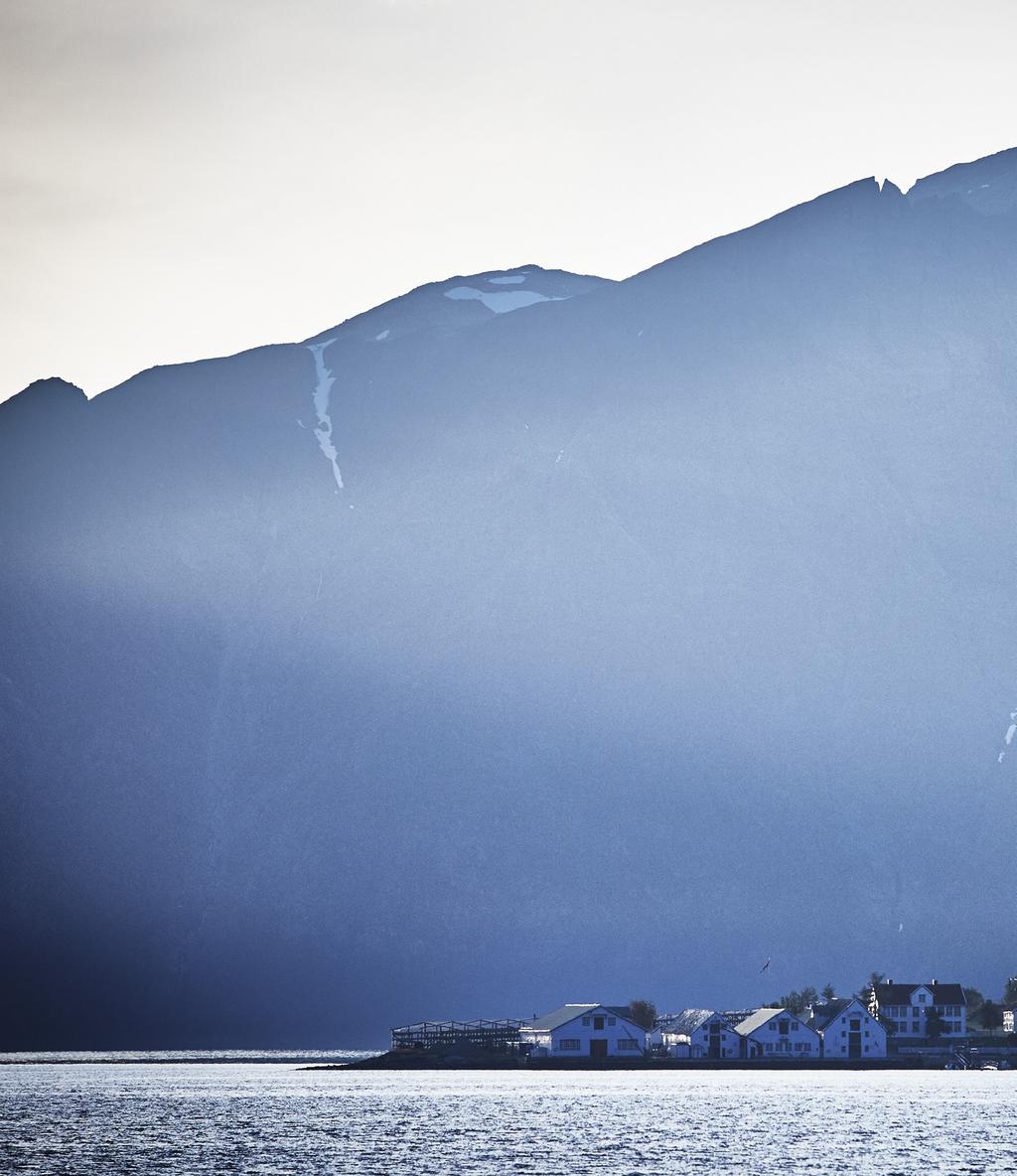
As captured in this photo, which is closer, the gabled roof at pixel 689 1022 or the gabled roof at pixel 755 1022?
the gabled roof at pixel 755 1022

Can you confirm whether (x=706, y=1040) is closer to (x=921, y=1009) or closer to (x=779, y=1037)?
(x=779, y=1037)

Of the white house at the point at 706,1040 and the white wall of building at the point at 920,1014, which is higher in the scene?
the white wall of building at the point at 920,1014

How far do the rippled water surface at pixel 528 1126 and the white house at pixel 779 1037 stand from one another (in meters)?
19.9

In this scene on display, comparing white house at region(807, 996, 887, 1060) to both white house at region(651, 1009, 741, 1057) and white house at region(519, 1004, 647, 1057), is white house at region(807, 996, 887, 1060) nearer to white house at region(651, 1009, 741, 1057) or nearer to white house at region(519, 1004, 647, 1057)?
white house at region(651, 1009, 741, 1057)

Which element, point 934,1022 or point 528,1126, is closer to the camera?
point 528,1126

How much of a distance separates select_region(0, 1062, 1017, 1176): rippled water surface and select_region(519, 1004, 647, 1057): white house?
19.4 m

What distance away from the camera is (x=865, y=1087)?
137750mm

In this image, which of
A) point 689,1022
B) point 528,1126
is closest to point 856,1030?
point 689,1022

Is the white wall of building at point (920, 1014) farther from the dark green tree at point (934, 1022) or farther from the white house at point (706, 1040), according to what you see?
the white house at point (706, 1040)

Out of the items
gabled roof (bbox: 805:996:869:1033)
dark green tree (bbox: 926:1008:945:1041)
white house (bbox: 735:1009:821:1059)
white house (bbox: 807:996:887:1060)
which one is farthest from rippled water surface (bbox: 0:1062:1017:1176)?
dark green tree (bbox: 926:1008:945:1041)

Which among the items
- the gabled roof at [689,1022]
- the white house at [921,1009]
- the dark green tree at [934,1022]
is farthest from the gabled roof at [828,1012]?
the dark green tree at [934,1022]

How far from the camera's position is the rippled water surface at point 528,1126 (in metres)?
77.6

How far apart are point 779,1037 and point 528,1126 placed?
8430cm

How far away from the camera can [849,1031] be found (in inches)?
7052
